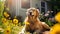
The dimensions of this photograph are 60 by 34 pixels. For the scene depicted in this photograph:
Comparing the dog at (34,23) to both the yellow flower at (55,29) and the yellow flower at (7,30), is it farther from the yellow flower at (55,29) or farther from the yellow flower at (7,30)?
the yellow flower at (7,30)

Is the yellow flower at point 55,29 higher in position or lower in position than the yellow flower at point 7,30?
higher

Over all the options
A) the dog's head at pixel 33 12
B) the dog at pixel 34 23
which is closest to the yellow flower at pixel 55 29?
the dog at pixel 34 23

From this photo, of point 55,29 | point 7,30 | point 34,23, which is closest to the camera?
point 55,29

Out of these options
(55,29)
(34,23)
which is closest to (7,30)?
(34,23)

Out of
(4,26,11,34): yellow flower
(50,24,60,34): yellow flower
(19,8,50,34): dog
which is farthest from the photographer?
(4,26,11,34): yellow flower

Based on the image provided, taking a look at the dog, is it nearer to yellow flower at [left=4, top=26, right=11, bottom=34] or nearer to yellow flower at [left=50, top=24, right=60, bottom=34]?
yellow flower at [left=50, top=24, right=60, bottom=34]

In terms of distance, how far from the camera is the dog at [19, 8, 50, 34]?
1.87m

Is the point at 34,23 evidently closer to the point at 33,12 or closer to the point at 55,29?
the point at 33,12

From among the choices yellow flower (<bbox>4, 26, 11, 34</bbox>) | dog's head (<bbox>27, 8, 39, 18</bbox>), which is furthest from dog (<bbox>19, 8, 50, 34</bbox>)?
yellow flower (<bbox>4, 26, 11, 34</bbox>)

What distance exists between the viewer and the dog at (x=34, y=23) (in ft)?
6.13

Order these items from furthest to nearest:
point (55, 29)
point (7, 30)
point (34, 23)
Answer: point (7, 30)
point (34, 23)
point (55, 29)

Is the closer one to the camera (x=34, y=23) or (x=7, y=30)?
(x=34, y=23)

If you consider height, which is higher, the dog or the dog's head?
the dog's head

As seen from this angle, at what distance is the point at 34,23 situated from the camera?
6.23 feet
